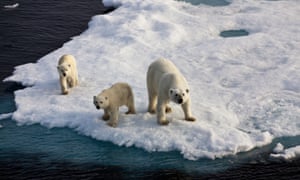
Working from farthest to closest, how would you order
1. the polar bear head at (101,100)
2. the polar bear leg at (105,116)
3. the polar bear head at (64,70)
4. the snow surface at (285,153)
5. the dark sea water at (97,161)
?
the polar bear head at (64,70) → the polar bear leg at (105,116) → the polar bear head at (101,100) → the snow surface at (285,153) → the dark sea water at (97,161)

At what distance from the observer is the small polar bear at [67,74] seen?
1038cm

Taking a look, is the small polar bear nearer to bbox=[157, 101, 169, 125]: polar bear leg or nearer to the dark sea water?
the dark sea water

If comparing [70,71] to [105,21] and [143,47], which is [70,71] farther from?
[105,21]

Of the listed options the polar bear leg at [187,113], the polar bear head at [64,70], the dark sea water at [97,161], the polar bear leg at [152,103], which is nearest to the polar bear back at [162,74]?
the polar bear leg at [152,103]

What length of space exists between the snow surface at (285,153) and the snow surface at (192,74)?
29cm

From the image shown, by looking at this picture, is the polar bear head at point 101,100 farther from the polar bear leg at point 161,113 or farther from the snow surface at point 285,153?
the snow surface at point 285,153

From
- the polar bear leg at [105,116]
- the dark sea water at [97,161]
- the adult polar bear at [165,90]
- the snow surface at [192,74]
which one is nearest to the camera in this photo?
the dark sea water at [97,161]

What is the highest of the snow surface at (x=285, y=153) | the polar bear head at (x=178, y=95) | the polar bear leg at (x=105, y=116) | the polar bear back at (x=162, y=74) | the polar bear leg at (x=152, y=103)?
the polar bear back at (x=162, y=74)

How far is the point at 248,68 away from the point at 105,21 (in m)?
5.08

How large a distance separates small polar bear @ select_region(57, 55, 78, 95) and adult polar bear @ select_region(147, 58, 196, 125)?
2.12 metres

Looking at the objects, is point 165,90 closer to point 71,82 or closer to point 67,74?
point 67,74

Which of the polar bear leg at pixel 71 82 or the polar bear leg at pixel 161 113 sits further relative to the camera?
the polar bear leg at pixel 71 82

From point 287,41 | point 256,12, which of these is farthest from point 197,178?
point 256,12

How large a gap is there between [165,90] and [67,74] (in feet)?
9.18
